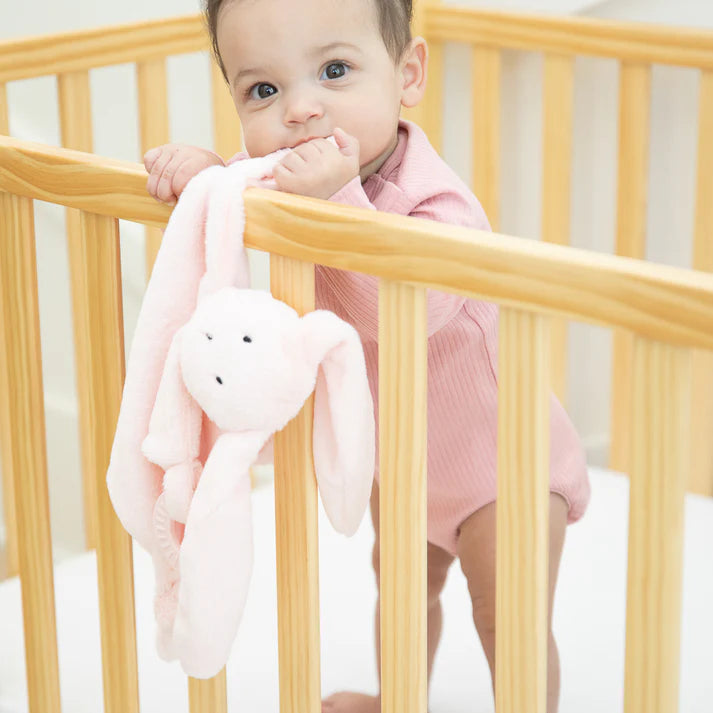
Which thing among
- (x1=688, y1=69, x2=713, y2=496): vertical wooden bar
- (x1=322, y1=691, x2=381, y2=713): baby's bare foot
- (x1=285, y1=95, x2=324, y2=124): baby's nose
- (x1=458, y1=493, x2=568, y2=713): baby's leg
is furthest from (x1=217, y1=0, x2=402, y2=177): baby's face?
(x1=688, y1=69, x2=713, y2=496): vertical wooden bar

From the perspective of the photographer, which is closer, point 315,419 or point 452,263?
point 452,263

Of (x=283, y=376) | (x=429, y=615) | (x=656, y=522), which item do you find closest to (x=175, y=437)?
(x=283, y=376)

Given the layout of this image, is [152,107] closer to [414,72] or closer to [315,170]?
[414,72]

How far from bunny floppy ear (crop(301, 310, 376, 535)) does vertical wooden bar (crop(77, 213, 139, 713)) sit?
20 centimetres

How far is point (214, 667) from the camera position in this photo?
85 cm

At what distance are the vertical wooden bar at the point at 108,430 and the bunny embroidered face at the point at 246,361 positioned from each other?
17 centimetres

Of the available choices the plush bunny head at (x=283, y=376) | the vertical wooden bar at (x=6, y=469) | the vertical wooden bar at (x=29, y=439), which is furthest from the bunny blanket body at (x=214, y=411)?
the vertical wooden bar at (x=6, y=469)

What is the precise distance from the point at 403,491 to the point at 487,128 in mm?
1007

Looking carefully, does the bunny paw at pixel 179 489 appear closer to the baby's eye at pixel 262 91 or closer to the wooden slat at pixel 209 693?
the wooden slat at pixel 209 693

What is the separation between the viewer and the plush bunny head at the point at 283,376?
0.75 m

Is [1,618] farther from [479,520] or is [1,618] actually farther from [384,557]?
[384,557]

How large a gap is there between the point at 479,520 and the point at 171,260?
36cm

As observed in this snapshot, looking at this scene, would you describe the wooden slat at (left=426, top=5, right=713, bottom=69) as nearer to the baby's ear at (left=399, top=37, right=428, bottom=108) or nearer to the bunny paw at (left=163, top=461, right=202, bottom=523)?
the baby's ear at (left=399, top=37, right=428, bottom=108)

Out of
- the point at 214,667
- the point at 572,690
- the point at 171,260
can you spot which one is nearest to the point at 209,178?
the point at 171,260
